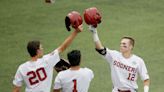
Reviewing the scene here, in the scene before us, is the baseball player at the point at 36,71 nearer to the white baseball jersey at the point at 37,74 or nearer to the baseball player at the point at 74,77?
the white baseball jersey at the point at 37,74

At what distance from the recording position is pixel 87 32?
14.1 metres

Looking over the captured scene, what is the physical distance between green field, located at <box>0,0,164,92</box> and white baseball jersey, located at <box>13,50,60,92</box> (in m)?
3.39

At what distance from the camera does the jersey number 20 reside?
735cm

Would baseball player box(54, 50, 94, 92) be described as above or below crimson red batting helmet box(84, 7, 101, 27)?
below

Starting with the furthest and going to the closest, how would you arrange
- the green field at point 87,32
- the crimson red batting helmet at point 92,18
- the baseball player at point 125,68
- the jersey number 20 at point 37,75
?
the green field at point 87,32 → the baseball player at point 125,68 → the crimson red batting helmet at point 92,18 → the jersey number 20 at point 37,75

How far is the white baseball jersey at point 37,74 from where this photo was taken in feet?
24.2

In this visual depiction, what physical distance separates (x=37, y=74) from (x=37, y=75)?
0.02 metres

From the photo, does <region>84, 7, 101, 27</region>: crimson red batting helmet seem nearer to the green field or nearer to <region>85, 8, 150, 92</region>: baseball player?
<region>85, 8, 150, 92</region>: baseball player

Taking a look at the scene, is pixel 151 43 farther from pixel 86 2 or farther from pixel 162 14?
pixel 86 2

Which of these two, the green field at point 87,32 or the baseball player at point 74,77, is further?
the green field at point 87,32

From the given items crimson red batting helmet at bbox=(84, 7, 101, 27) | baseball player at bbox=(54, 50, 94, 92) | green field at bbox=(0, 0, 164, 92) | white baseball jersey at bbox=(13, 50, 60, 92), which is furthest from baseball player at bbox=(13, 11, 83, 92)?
green field at bbox=(0, 0, 164, 92)

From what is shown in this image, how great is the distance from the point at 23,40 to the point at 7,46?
1.75 feet

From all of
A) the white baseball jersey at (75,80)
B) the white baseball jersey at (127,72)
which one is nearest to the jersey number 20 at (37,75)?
the white baseball jersey at (75,80)

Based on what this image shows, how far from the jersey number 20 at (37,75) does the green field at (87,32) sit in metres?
3.47
